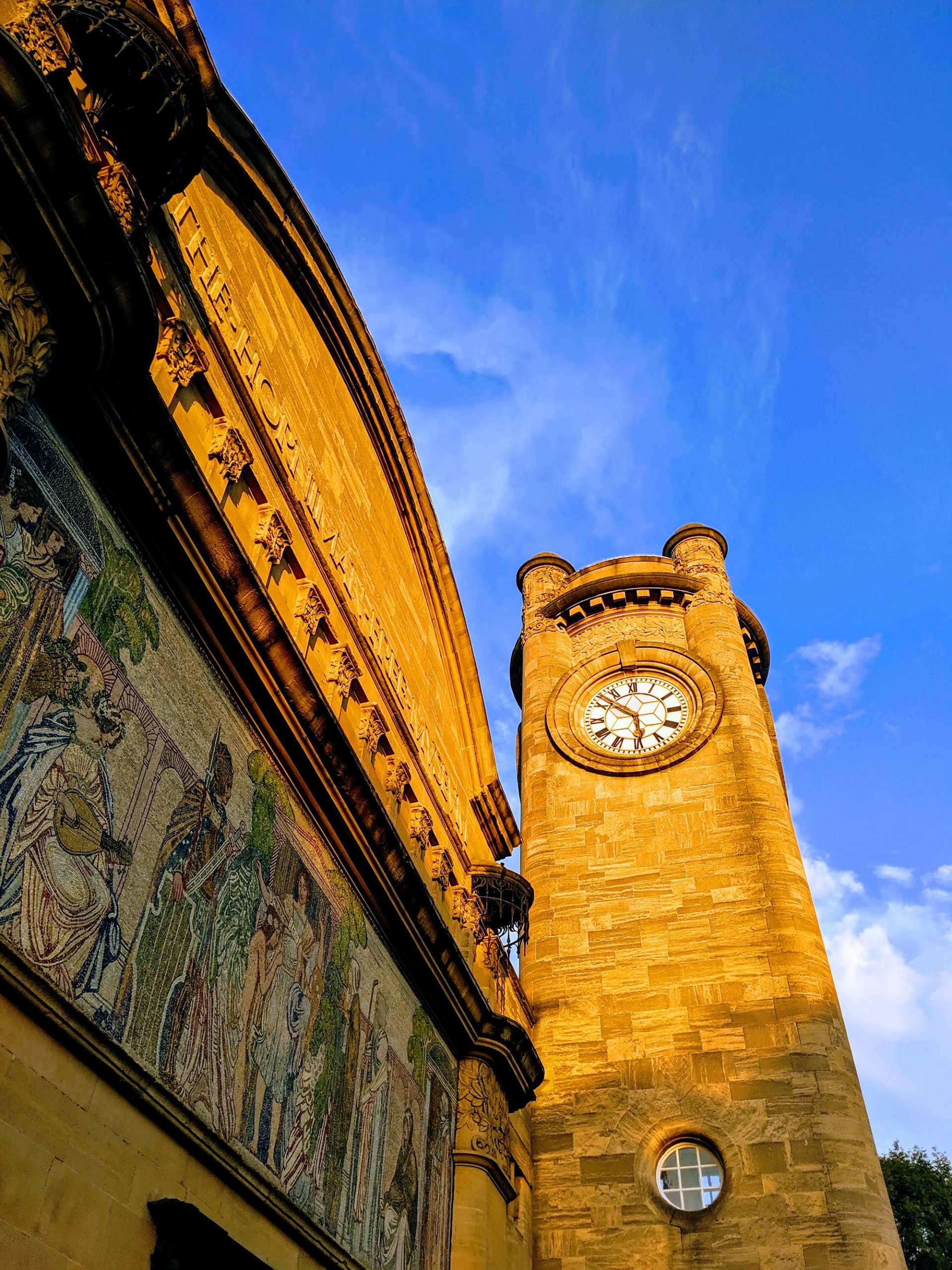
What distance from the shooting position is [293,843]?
10758 millimetres

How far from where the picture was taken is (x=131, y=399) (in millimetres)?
8703

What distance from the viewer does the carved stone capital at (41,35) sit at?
7.36 m

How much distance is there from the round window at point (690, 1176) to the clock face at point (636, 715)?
26.3ft

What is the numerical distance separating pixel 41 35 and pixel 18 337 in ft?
7.12

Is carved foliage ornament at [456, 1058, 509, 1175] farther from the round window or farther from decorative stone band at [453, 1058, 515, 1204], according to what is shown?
the round window

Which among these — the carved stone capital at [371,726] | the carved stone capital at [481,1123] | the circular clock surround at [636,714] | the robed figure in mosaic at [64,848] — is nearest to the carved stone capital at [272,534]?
the carved stone capital at [371,726]

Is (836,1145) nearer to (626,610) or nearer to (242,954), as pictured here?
(242,954)

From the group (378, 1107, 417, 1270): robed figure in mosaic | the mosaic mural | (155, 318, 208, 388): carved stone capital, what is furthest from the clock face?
(155, 318, 208, 388): carved stone capital

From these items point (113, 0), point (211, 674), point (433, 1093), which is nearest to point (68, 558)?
point (211, 674)

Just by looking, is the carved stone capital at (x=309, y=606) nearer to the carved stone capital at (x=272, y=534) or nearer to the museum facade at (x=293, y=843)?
the museum facade at (x=293, y=843)

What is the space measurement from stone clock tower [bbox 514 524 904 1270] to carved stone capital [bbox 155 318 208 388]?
13490 mm

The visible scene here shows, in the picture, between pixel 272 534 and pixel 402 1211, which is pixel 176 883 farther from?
pixel 402 1211

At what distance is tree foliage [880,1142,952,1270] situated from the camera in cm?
2630

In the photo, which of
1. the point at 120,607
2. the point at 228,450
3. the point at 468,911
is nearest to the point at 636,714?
the point at 468,911
